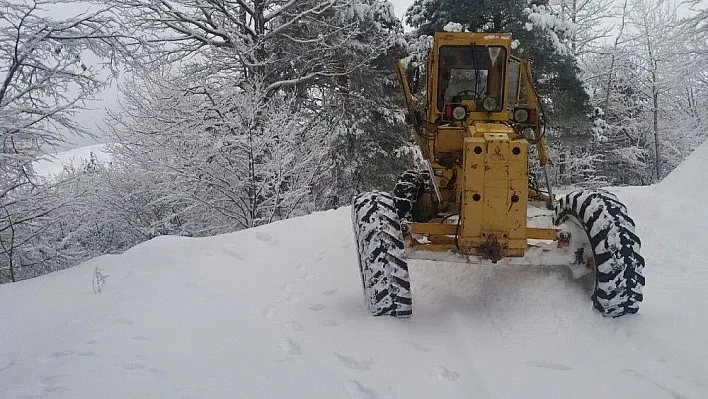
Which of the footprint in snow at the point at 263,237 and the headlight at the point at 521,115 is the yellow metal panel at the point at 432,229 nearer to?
the headlight at the point at 521,115

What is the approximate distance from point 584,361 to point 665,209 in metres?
5.54

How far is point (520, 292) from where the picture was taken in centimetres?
512

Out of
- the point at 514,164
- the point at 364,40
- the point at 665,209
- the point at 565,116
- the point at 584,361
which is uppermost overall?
the point at 364,40

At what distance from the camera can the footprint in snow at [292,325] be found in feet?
14.8

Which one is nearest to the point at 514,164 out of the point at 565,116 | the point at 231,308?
the point at 231,308

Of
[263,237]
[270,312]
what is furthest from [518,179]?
[263,237]

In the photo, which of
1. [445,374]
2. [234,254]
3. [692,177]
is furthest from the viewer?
[692,177]

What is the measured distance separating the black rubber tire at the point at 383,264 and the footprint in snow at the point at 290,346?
0.84m

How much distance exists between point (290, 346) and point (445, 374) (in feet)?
3.78

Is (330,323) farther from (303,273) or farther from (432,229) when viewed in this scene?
(303,273)

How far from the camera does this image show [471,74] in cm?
592

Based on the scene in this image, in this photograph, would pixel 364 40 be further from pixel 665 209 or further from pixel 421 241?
pixel 421 241

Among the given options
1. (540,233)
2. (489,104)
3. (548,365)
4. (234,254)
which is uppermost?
(489,104)

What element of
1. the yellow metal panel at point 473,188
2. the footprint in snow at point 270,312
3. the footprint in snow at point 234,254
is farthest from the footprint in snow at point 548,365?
the footprint in snow at point 234,254
